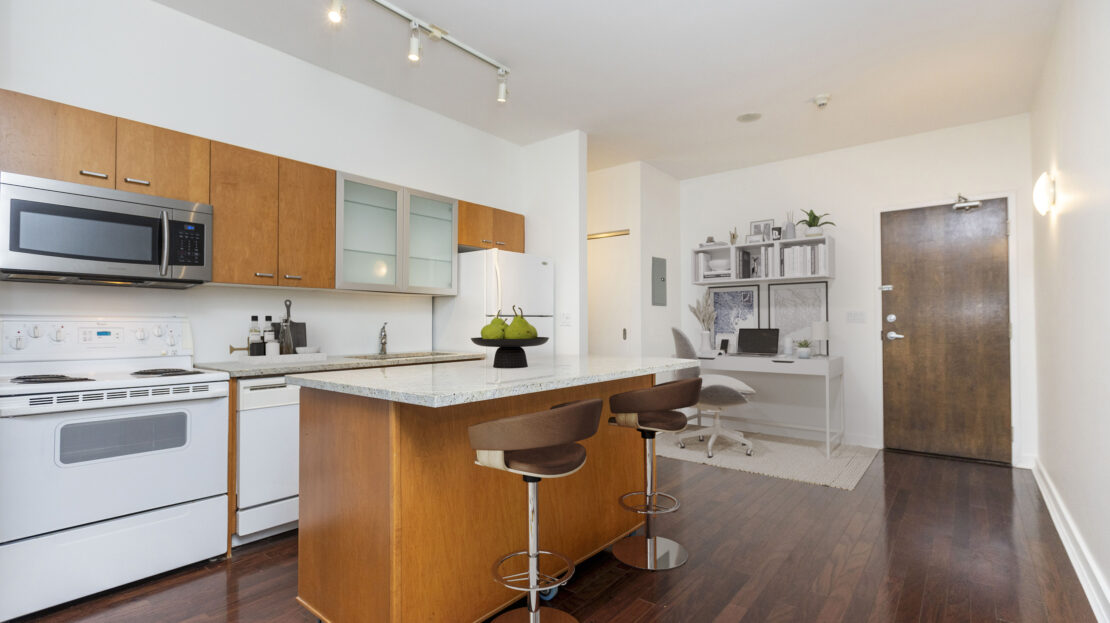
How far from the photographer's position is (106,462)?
7.08ft

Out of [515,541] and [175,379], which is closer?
[515,541]

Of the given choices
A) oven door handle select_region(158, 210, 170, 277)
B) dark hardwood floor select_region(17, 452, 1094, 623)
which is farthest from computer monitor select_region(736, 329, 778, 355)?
oven door handle select_region(158, 210, 170, 277)

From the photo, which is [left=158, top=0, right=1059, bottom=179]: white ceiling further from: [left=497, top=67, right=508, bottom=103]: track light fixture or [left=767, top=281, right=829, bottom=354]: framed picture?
[left=767, top=281, right=829, bottom=354]: framed picture

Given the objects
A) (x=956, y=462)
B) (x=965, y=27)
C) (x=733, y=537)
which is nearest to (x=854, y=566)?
(x=733, y=537)

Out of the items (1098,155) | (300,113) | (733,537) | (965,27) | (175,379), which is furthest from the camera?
(300,113)

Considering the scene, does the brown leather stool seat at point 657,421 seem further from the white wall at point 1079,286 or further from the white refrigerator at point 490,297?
the white wall at point 1079,286

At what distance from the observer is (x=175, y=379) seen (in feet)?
7.64

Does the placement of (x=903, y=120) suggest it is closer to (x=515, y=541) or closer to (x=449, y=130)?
(x=449, y=130)

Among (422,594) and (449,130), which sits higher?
(449,130)

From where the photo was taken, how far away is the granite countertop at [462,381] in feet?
4.71

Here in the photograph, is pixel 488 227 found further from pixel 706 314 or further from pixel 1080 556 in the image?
pixel 1080 556

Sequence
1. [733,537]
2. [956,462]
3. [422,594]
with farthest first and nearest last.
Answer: [956,462]
[733,537]
[422,594]

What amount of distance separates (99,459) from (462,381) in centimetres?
169

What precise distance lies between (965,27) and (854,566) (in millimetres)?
2970
